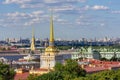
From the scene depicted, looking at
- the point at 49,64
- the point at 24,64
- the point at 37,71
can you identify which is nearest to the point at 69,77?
the point at 37,71

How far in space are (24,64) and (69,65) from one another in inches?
1172

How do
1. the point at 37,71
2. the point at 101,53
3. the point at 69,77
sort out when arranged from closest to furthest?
the point at 69,77 → the point at 37,71 → the point at 101,53

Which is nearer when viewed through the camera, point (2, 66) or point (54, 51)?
point (2, 66)

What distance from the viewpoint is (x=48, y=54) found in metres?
49.0

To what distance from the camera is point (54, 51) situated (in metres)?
49.0

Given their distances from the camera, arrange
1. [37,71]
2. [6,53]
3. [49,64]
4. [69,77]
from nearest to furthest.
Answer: [69,77] → [37,71] → [49,64] → [6,53]

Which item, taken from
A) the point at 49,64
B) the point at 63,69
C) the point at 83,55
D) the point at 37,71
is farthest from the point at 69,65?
the point at 83,55

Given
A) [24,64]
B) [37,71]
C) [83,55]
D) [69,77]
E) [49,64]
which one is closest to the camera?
[69,77]

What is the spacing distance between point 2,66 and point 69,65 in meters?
5.42

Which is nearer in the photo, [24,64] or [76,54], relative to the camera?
[24,64]

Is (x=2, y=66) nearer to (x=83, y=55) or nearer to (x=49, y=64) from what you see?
(x=49, y=64)

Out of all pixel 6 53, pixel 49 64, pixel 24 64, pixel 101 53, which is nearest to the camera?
pixel 49 64

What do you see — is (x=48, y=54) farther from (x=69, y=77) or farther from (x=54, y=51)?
(x=69, y=77)

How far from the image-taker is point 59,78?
97.9 ft
